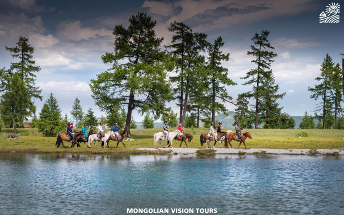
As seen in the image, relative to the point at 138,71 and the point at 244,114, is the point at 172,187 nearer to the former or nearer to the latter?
the point at 138,71

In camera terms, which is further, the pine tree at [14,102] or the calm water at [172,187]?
the pine tree at [14,102]

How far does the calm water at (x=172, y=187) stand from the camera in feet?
36.7

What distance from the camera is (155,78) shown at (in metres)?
46.0

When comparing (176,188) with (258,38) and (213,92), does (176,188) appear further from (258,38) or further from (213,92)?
(258,38)

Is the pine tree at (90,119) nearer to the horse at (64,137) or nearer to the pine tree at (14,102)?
the pine tree at (14,102)

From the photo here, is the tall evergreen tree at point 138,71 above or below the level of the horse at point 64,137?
above

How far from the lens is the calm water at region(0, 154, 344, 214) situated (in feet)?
36.7

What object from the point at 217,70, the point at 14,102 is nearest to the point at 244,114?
the point at 217,70

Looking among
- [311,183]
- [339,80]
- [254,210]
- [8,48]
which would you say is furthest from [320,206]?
[8,48]

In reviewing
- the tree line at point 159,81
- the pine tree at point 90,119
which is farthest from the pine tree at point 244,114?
the pine tree at point 90,119

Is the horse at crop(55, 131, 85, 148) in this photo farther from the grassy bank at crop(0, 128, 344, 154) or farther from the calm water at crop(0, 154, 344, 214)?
the calm water at crop(0, 154, 344, 214)

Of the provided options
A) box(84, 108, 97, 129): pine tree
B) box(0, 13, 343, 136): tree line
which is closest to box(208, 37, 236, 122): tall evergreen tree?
box(0, 13, 343, 136): tree line

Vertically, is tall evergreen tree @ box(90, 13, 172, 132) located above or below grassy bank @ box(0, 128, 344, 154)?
above

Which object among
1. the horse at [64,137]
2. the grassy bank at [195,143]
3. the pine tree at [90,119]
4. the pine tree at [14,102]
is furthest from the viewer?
the pine tree at [90,119]
